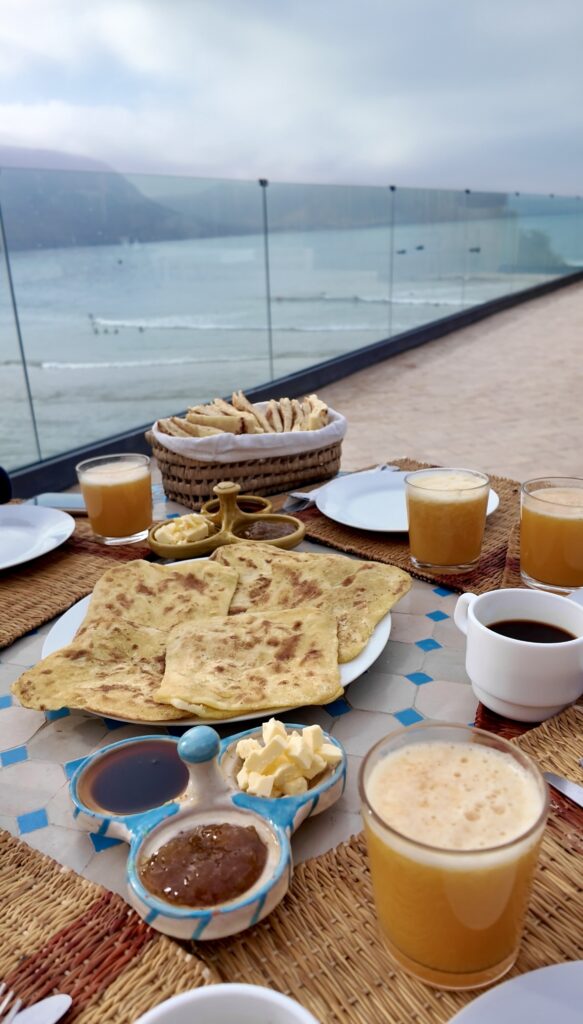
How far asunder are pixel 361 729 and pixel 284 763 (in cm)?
18

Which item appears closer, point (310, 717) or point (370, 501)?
point (310, 717)

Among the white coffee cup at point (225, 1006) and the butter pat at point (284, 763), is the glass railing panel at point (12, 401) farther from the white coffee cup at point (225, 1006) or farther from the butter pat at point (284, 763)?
the white coffee cup at point (225, 1006)

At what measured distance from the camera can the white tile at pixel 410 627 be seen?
1.03m

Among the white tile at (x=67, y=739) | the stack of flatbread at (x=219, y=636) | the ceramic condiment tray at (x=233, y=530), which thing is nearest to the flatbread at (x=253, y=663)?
the stack of flatbread at (x=219, y=636)

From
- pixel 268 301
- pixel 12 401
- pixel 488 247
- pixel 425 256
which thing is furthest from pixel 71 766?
pixel 488 247

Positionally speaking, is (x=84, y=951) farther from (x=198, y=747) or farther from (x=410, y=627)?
(x=410, y=627)

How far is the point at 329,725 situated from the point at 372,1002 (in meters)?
0.34

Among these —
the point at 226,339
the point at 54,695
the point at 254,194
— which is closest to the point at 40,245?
the point at 254,194

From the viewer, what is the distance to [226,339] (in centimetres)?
600

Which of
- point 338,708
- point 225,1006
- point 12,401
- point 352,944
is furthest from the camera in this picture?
point 12,401

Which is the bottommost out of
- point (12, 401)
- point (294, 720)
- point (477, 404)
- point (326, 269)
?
point (477, 404)

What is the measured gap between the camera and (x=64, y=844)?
2.19 feet

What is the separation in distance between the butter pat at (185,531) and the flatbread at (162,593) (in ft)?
0.54

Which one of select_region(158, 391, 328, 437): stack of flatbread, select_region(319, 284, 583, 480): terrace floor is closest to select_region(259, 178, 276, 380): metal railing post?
select_region(319, 284, 583, 480): terrace floor
